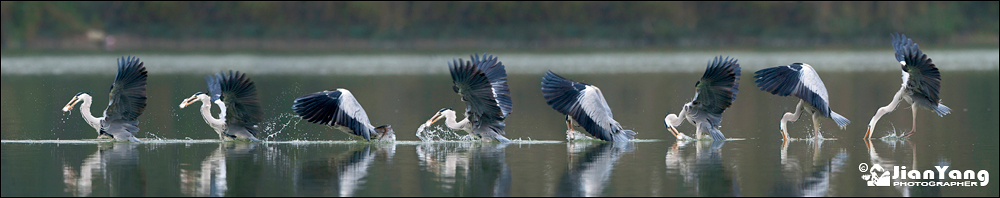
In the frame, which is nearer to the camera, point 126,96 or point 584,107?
point 584,107

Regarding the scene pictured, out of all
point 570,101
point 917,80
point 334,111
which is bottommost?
point 334,111

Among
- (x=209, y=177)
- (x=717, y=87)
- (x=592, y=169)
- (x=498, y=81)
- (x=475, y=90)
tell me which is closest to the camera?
(x=209, y=177)

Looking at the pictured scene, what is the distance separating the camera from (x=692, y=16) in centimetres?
8600

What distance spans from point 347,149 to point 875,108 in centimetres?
1019

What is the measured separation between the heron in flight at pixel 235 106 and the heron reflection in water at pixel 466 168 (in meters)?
Answer: 2.19

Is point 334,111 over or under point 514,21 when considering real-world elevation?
under

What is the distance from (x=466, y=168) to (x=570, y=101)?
315cm

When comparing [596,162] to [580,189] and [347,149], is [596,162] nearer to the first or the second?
[580,189]

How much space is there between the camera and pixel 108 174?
1208 centimetres

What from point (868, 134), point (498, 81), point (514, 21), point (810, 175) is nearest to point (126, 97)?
point (498, 81)

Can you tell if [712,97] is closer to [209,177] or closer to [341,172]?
[341,172]

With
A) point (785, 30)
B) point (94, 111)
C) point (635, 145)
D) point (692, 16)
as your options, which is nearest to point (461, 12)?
point (692, 16)

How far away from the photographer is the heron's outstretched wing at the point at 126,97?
15408 mm

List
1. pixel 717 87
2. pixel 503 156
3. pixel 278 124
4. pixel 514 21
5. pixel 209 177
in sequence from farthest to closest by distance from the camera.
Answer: pixel 514 21, pixel 278 124, pixel 717 87, pixel 503 156, pixel 209 177
